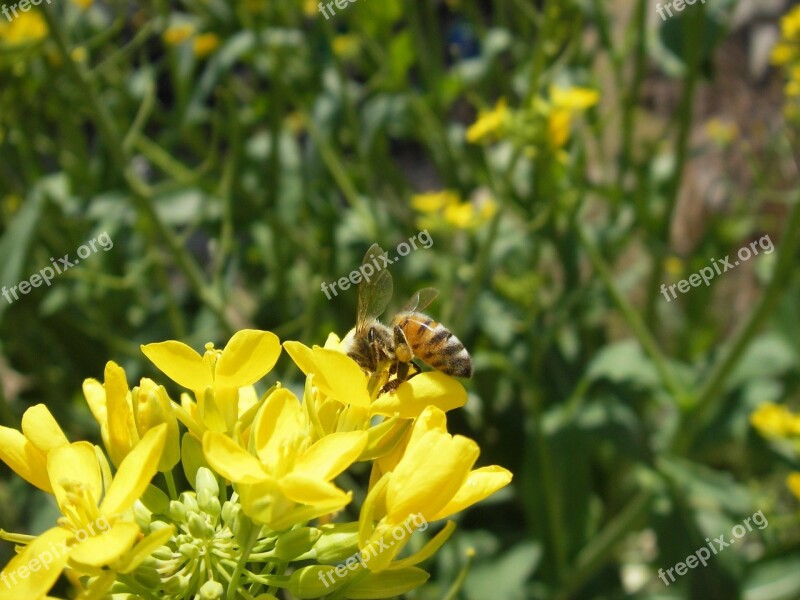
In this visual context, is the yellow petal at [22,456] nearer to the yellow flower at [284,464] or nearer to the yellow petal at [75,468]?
the yellow petal at [75,468]

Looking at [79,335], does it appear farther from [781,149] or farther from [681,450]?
[781,149]

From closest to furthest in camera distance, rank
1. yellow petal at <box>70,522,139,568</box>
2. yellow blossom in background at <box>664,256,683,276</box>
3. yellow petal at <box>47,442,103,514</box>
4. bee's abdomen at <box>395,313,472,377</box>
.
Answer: yellow petal at <box>70,522,139,568</box> → yellow petal at <box>47,442,103,514</box> → bee's abdomen at <box>395,313,472,377</box> → yellow blossom in background at <box>664,256,683,276</box>

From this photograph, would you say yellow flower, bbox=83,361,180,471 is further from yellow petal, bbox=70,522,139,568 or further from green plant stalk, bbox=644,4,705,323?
green plant stalk, bbox=644,4,705,323

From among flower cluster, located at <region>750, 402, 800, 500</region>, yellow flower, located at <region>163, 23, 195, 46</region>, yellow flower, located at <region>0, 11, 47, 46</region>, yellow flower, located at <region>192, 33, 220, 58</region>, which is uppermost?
yellow flower, located at <region>0, 11, 47, 46</region>

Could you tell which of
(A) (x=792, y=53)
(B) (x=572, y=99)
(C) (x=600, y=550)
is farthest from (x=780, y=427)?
(A) (x=792, y=53)

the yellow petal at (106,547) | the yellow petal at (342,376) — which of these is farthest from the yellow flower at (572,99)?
the yellow petal at (106,547)

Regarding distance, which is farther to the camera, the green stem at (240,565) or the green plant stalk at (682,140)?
the green plant stalk at (682,140)

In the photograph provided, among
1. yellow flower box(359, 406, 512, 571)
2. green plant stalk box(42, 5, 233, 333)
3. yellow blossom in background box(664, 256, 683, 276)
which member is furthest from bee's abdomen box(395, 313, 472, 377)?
yellow blossom in background box(664, 256, 683, 276)
